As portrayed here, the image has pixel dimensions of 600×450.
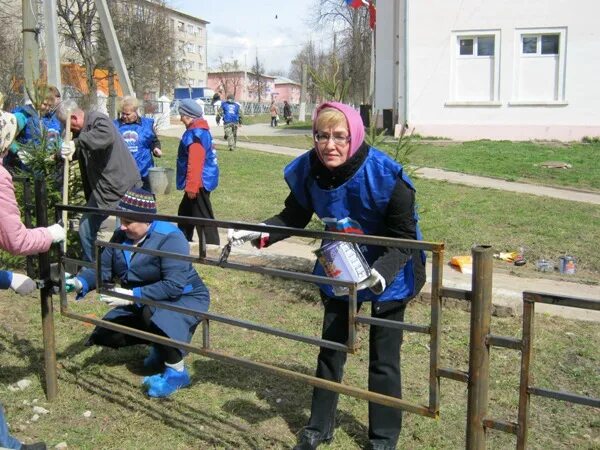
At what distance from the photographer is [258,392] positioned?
3.69 meters

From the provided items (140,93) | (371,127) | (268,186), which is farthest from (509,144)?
(140,93)

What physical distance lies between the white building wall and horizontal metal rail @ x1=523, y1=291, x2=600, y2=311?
18.4 metres

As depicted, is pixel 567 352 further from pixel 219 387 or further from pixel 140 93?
pixel 140 93

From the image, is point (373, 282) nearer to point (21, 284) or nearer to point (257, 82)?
point (21, 284)

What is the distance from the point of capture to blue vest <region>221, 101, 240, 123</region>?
55.4 ft

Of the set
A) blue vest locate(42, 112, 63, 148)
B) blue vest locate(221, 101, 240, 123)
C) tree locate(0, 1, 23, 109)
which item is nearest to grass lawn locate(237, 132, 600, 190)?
blue vest locate(221, 101, 240, 123)

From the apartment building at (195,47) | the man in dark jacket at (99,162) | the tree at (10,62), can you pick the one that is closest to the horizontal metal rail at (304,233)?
the man in dark jacket at (99,162)

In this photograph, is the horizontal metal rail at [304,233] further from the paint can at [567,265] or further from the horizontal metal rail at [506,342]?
the paint can at [567,265]

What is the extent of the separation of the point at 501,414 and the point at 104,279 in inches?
87.6

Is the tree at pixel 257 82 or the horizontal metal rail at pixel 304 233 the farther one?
the tree at pixel 257 82

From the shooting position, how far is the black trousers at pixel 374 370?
114 inches

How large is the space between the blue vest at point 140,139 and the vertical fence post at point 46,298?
3.55 meters

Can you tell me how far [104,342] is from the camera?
3865 mm

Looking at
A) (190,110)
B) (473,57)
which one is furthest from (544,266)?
(473,57)
